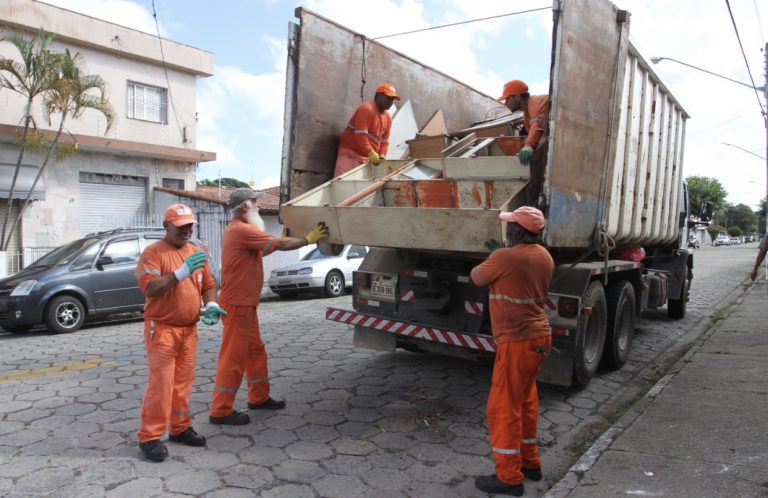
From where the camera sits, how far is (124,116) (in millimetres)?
15258

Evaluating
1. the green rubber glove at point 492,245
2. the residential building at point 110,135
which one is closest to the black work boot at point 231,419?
the green rubber glove at point 492,245

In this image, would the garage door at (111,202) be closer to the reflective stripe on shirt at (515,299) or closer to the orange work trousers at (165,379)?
the orange work trousers at (165,379)

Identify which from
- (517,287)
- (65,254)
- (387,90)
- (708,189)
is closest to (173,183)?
(65,254)

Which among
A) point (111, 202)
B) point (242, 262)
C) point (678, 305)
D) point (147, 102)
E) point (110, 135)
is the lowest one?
point (678, 305)

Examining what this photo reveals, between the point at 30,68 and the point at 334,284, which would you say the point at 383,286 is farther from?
the point at 30,68

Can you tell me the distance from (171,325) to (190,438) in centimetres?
77

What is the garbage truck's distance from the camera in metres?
4.11

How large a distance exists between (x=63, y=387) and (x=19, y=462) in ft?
5.69

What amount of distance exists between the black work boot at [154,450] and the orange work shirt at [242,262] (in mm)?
1068

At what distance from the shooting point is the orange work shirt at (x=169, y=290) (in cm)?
351

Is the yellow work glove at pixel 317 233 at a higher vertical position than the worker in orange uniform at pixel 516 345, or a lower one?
higher

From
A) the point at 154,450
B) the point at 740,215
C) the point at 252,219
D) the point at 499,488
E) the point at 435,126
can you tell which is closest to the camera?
the point at 499,488

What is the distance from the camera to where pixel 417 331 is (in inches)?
190

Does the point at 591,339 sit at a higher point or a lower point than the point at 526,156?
lower
